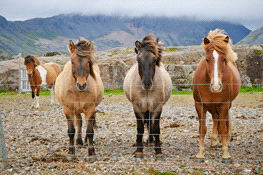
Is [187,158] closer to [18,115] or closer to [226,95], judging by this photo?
[226,95]

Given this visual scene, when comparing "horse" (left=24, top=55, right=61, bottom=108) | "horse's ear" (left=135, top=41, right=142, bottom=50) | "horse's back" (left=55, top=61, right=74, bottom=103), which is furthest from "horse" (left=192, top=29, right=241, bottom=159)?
"horse" (left=24, top=55, right=61, bottom=108)

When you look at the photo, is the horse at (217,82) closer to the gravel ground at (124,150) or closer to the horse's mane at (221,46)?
the horse's mane at (221,46)

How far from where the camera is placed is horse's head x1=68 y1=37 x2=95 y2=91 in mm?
4059

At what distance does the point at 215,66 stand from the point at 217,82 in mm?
320

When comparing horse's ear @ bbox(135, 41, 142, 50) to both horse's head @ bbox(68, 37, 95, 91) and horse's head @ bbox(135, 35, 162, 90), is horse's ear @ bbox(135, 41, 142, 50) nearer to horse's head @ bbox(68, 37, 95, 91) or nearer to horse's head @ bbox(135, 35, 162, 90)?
horse's head @ bbox(135, 35, 162, 90)

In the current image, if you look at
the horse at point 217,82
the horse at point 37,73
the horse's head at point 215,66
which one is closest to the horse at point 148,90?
the horse at point 217,82

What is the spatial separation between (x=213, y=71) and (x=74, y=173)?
2.98 m

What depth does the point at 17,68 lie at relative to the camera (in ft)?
61.6

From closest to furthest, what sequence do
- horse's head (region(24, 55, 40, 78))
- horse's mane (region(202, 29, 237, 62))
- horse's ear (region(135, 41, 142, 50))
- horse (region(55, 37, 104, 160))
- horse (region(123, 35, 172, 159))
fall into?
horse's mane (region(202, 29, 237, 62))
horse (region(55, 37, 104, 160))
horse (region(123, 35, 172, 159))
horse's ear (region(135, 41, 142, 50))
horse's head (region(24, 55, 40, 78))

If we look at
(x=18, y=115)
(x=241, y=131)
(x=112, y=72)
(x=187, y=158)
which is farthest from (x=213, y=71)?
(x=112, y=72)

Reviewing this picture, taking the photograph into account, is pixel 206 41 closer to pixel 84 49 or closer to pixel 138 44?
pixel 138 44

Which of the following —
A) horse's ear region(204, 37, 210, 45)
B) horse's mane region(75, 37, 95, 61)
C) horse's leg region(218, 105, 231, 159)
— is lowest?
horse's leg region(218, 105, 231, 159)

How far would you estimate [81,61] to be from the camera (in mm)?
4156

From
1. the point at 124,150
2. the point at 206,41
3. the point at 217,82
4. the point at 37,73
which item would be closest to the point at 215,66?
the point at 217,82
